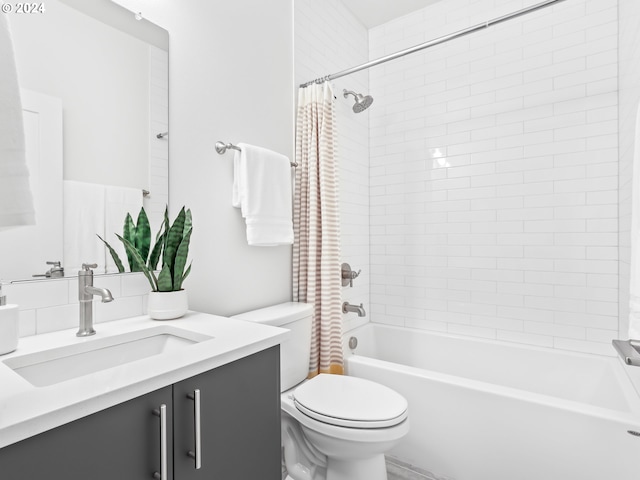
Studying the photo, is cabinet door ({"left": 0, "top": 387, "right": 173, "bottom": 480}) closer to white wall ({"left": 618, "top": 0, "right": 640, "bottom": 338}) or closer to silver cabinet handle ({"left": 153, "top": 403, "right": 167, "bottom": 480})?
silver cabinet handle ({"left": 153, "top": 403, "right": 167, "bottom": 480})

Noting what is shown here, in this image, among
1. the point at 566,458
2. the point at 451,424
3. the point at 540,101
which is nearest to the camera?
the point at 566,458

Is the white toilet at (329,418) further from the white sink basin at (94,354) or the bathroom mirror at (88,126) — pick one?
the bathroom mirror at (88,126)

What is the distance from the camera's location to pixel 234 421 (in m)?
0.88

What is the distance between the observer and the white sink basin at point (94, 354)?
83 cm

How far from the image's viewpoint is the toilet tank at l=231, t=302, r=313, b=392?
1547 mm

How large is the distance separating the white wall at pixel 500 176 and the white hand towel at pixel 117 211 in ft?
6.19

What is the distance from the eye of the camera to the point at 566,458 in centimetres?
135

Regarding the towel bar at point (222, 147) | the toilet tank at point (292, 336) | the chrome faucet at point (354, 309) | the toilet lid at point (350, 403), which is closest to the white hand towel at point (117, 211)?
the towel bar at point (222, 147)

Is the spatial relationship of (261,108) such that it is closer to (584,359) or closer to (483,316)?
(483,316)

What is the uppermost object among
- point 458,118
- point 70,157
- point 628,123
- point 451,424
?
point 458,118

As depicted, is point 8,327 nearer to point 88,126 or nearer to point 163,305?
point 163,305

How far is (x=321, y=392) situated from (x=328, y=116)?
146cm

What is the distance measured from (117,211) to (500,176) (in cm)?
221

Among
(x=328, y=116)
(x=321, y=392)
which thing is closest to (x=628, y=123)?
(x=328, y=116)
